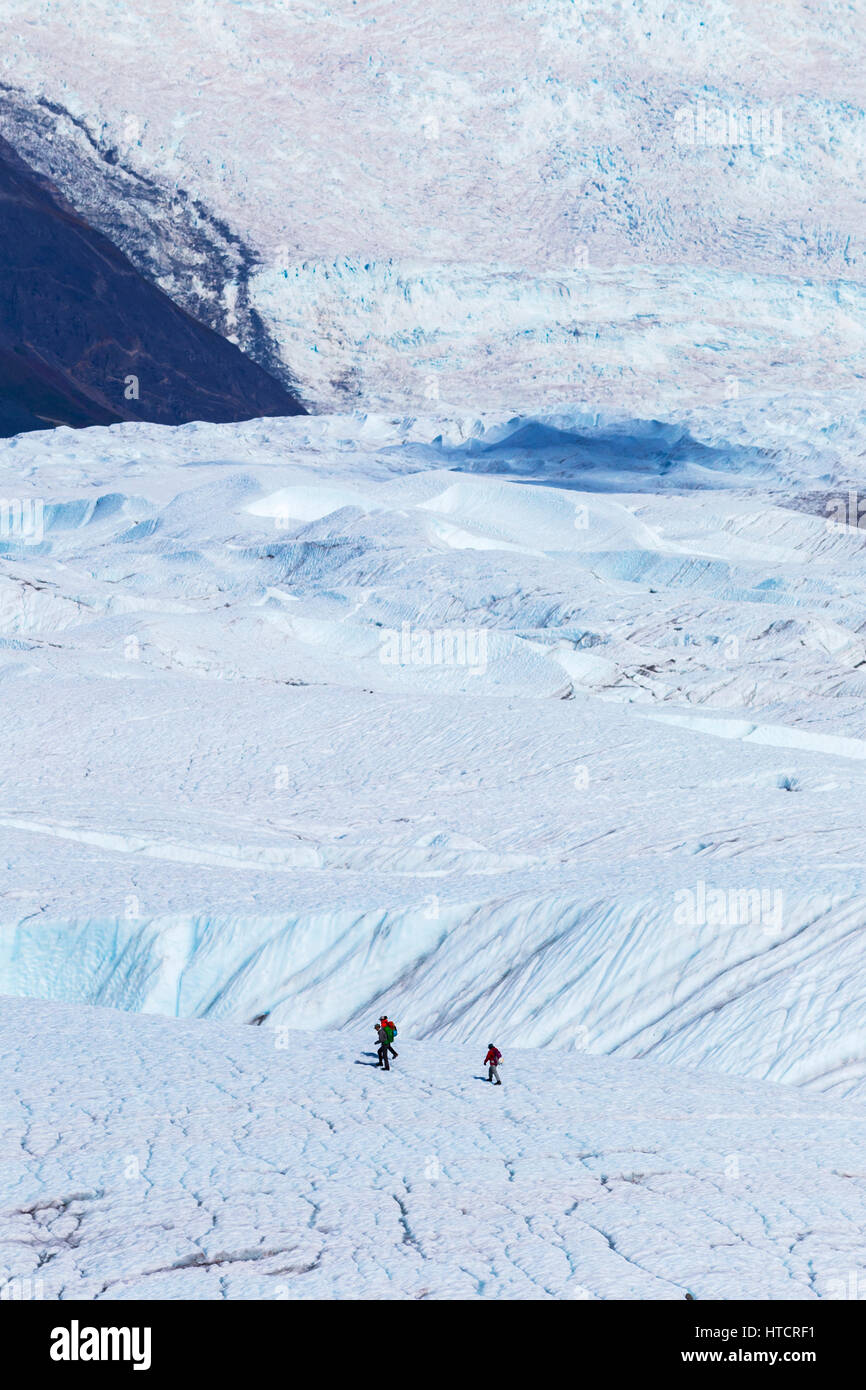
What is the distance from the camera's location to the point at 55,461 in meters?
50.0

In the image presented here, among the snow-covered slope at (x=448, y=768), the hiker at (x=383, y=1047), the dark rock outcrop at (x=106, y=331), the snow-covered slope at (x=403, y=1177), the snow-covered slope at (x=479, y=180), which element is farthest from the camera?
the dark rock outcrop at (x=106, y=331)

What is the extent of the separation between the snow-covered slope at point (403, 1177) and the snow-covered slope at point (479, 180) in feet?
213

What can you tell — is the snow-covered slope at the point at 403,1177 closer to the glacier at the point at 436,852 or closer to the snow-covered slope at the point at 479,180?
the glacier at the point at 436,852

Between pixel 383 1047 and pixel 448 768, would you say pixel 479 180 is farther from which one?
pixel 383 1047

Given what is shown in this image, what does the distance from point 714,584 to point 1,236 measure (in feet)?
184

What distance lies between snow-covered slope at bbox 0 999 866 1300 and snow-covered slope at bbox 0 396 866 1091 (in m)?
1.69

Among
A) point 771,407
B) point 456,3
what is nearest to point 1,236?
point 456,3

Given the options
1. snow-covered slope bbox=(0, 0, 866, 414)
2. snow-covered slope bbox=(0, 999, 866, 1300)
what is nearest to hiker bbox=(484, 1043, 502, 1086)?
snow-covered slope bbox=(0, 999, 866, 1300)

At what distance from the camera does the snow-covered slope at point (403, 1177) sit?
6.67 m

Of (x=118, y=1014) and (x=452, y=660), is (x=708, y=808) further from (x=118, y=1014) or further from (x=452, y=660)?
(x=452, y=660)

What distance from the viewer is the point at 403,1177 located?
7699 millimetres

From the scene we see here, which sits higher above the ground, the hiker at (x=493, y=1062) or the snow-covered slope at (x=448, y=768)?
the snow-covered slope at (x=448, y=768)

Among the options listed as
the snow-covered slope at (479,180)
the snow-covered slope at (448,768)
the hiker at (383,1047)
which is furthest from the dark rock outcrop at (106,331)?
the hiker at (383,1047)
